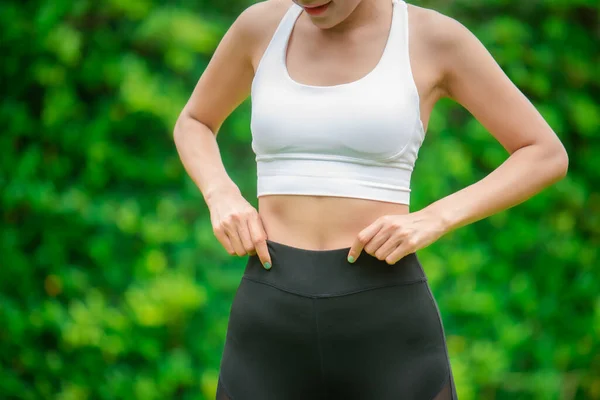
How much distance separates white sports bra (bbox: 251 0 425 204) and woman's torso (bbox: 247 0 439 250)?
0.02 metres

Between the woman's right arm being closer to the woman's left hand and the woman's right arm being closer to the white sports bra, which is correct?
the white sports bra

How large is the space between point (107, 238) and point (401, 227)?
7.55 feet

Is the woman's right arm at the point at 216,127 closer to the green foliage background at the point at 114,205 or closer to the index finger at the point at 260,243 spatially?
the index finger at the point at 260,243

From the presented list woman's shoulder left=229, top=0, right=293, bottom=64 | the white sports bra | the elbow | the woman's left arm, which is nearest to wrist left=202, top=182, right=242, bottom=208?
the white sports bra

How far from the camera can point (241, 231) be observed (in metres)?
1.95

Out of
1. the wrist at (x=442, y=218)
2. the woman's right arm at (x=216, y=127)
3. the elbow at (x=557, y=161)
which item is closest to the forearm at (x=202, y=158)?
the woman's right arm at (x=216, y=127)

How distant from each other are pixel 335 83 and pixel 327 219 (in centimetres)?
30

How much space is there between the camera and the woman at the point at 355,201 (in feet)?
6.19

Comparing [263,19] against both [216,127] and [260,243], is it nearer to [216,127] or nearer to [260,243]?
[216,127]

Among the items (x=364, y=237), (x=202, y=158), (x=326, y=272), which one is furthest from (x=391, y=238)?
(x=202, y=158)

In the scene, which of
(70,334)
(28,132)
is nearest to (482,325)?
(70,334)

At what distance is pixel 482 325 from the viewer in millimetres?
4270

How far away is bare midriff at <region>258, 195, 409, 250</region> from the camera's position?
6.32 ft

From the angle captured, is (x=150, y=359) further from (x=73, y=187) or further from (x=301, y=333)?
(x=301, y=333)
